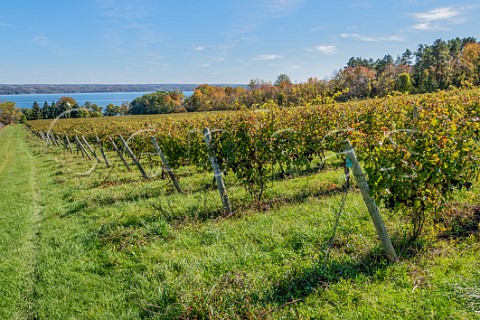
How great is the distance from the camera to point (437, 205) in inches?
137

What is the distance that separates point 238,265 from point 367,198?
1703mm

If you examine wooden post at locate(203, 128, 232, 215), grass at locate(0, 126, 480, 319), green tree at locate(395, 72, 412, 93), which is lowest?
grass at locate(0, 126, 480, 319)

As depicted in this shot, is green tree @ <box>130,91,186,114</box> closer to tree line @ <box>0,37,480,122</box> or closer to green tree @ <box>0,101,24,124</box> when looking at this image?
tree line @ <box>0,37,480,122</box>

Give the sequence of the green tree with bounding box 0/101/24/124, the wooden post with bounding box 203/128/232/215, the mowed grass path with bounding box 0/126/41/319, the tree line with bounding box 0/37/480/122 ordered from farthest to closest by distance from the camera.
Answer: the green tree with bounding box 0/101/24/124 → the tree line with bounding box 0/37/480/122 → the wooden post with bounding box 203/128/232/215 → the mowed grass path with bounding box 0/126/41/319

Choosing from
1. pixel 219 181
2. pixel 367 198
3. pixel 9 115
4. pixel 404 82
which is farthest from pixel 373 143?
pixel 9 115

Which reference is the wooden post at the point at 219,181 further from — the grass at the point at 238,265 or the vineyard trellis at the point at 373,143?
the grass at the point at 238,265

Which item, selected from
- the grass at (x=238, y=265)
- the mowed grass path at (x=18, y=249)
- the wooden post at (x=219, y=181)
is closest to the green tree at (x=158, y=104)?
the mowed grass path at (x=18, y=249)

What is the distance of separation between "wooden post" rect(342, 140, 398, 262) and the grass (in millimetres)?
174

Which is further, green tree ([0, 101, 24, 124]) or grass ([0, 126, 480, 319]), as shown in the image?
green tree ([0, 101, 24, 124])

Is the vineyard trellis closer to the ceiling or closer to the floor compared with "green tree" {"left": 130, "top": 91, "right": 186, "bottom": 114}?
closer to the floor

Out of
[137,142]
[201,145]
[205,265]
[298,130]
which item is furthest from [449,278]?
[137,142]

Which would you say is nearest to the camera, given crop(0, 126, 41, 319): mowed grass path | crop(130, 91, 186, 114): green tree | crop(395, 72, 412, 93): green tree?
crop(0, 126, 41, 319): mowed grass path

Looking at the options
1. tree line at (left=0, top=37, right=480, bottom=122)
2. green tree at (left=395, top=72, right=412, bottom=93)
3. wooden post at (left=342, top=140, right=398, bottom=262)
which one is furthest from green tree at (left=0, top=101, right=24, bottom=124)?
wooden post at (left=342, top=140, right=398, bottom=262)

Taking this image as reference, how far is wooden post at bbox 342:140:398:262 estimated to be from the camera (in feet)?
10.6
